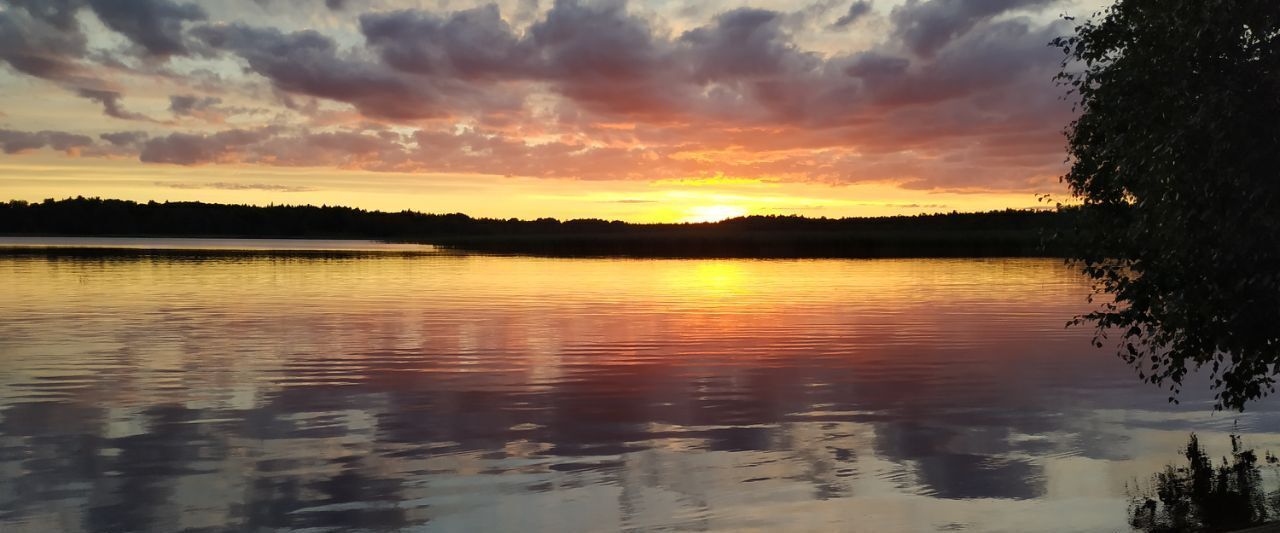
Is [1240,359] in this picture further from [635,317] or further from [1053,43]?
[635,317]

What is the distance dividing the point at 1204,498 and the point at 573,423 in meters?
11.8

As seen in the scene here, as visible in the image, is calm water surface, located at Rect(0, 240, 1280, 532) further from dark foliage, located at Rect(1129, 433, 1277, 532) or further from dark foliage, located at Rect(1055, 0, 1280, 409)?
dark foliage, located at Rect(1055, 0, 1280, 409)

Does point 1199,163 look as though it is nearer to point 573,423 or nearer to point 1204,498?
Result: point 1204,498

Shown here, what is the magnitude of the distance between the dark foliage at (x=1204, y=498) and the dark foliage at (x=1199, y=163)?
131 centimetres

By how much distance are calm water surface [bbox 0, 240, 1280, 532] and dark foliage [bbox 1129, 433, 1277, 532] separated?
1.55 ft

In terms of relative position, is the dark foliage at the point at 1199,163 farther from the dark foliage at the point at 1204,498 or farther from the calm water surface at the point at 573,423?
the calm water surface at the point at 573,423

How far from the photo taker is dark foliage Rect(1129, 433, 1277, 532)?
49.3 ft

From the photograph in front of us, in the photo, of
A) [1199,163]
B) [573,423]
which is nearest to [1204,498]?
[1199,163]

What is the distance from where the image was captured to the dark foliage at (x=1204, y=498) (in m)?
15.0

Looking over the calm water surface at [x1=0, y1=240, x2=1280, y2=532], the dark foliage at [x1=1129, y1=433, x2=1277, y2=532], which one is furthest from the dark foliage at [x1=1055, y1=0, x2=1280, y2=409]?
the calm water surface at [x1=0, y1=240, x2=1280, y2=532]

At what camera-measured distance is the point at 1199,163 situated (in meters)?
15.4

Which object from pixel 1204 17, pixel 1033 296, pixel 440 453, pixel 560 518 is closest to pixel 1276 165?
pixel 1204 17

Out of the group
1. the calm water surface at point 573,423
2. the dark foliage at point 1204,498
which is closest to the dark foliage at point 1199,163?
the dark foliage at point 1204,498

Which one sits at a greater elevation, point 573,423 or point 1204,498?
point 573,423
